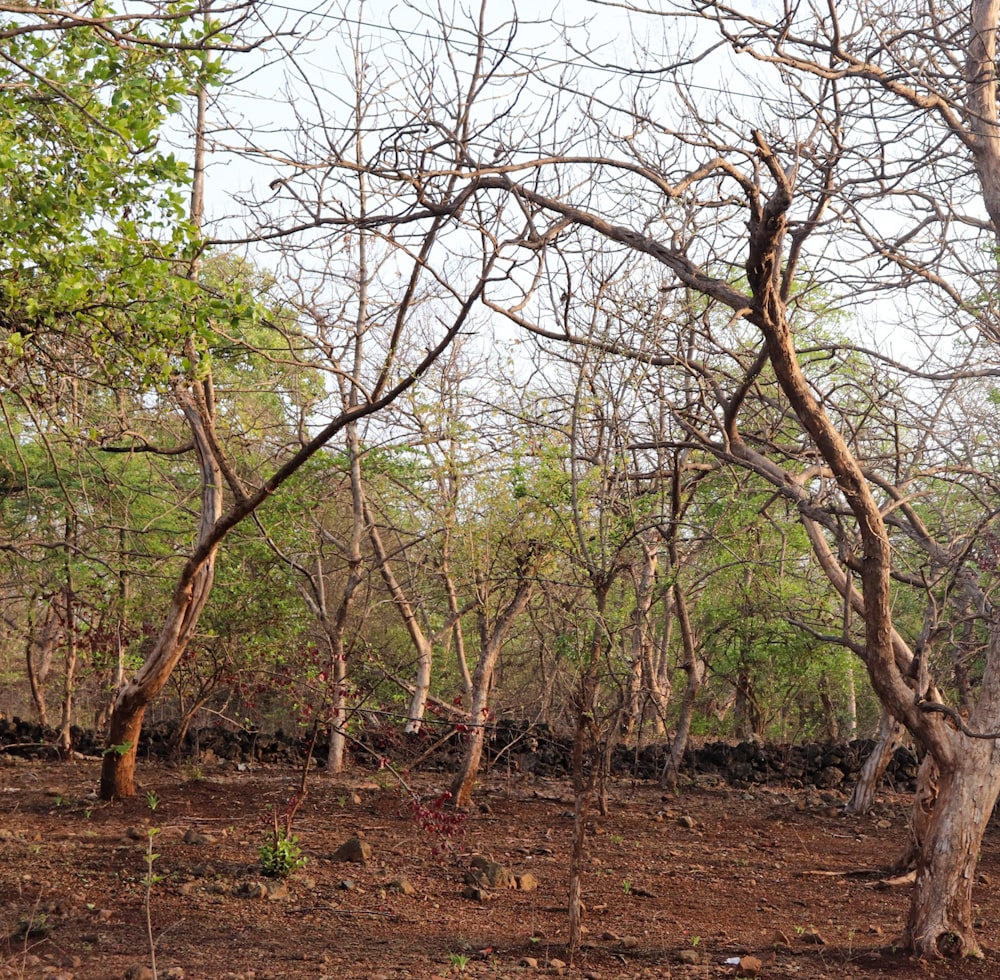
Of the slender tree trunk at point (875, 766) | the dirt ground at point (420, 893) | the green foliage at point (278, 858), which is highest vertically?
the slender tree trunk at point (875, 766)

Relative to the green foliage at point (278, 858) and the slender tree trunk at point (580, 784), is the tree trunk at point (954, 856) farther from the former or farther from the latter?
the green foliage at point (278, 858)

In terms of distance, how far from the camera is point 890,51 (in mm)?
5012

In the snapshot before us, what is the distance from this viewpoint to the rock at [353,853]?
24.6 ft

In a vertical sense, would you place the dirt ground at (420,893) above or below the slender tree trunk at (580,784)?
below

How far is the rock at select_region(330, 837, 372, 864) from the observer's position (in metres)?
7.51

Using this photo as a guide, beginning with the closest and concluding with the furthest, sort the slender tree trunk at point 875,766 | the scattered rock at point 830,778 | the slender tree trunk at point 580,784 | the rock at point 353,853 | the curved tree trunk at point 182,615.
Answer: the slender tree trunk at point 580,784 < the rock at point 353,853 < the curved tree trunk at point 182,615 < the slender tree trunk at point 875,766 < the scattered rock at point 830,778

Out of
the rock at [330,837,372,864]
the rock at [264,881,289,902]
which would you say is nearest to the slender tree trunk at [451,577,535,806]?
the rock at [330,837,372,864]

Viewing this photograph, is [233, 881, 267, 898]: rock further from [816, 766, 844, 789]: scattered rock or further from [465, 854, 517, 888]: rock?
[816, 766, 844, 789]: scattered rock

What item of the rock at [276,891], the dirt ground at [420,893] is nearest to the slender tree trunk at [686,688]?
the dirt ground at [420,893]

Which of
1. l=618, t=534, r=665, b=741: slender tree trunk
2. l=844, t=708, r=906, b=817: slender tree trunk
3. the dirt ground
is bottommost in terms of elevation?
the dirt ground

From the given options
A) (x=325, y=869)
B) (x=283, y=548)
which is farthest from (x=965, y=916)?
(x=283, y=548)

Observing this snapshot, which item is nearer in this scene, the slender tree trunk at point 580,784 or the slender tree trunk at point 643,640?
the slender tree trunk at point 580,784

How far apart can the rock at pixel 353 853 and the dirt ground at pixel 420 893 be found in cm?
9

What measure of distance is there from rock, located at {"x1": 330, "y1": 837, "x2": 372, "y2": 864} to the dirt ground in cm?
9
